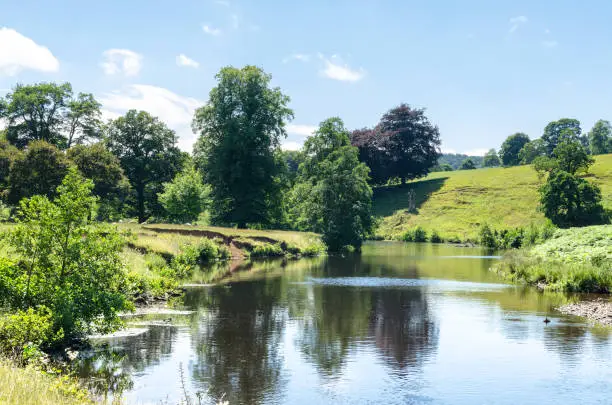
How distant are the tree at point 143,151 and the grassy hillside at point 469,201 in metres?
40.0

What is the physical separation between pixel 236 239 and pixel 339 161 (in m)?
16.2

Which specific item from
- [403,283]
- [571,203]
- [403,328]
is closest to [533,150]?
[571,203]

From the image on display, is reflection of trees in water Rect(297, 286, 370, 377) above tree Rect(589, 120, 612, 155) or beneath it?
beneath

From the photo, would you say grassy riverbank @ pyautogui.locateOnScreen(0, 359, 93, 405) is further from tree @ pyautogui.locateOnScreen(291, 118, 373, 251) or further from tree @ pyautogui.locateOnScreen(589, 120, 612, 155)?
tree @ pyautogui.locateOnScreen(589, 120, 612, 155)

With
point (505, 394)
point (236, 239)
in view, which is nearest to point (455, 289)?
point (505, 394)

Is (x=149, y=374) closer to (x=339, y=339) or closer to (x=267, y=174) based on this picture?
(x=339, y=339)

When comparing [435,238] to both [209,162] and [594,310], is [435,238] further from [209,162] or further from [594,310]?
[594,310]

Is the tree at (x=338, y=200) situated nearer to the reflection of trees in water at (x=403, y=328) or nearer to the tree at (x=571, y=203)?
the tree at (x=571, y=203)

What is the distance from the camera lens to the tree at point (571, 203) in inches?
2830

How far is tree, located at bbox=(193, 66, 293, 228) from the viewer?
70.8m

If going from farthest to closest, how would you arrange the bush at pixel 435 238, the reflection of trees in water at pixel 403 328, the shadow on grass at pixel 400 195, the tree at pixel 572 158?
the shadow on grass at pixel 400 195, the bush at pixel 435 238, the tree at pixel 572 158, the reflection of trees in water at pixel 403 328

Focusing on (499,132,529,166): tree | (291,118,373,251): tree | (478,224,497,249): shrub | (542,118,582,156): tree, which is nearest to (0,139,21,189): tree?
(291,118,373,251): tree

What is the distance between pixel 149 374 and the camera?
1549 centimetres

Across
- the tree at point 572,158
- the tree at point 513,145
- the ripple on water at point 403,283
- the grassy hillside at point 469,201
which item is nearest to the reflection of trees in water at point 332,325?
the ripple on water at point 403,283
